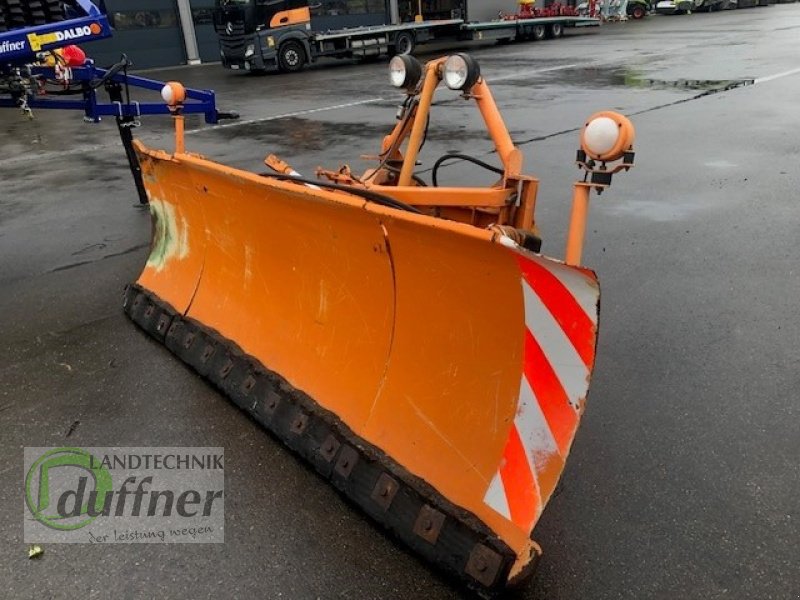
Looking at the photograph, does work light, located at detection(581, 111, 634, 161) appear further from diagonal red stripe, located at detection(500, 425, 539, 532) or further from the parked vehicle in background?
the parked vehicle in background

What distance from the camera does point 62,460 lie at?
9.40ft

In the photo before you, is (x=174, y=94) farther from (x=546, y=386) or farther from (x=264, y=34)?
(x=264, y=34)

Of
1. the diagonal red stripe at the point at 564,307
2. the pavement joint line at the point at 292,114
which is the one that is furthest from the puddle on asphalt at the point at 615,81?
the diagonal red stripe at the point at 564,307

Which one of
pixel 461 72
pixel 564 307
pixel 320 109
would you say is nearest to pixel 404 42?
pixel 320 109

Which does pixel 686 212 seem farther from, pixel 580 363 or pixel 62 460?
pixel 62 460

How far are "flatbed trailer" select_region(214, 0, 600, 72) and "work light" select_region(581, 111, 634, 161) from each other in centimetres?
1903

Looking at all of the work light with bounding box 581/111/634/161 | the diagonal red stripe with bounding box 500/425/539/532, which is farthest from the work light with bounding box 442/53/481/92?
the diagonal red stripe with bounding box 500/425/539/532

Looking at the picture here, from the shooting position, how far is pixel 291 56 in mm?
20391

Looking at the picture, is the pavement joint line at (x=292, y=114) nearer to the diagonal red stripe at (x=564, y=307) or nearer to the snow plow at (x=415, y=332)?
the snow plow at (x=415, y=332)

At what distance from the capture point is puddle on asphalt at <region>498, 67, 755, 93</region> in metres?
12.9

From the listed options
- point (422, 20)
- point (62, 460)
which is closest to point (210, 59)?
point (422, 20)

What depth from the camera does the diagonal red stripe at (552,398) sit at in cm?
204

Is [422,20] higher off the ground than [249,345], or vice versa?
[422,20]

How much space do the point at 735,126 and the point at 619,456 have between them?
831 cm
